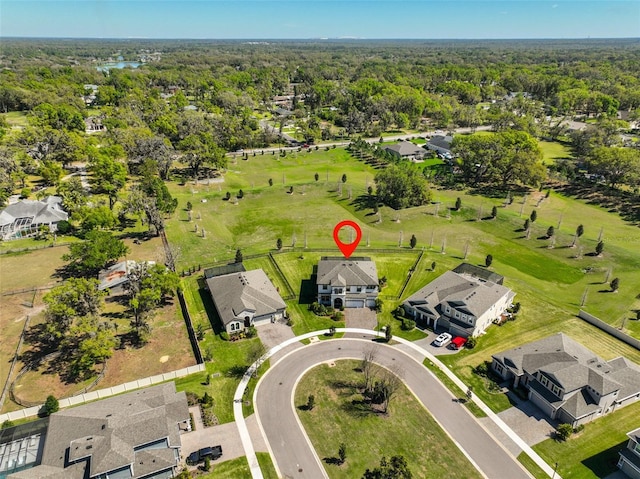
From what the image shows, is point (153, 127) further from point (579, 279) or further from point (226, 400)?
point (579, 279)

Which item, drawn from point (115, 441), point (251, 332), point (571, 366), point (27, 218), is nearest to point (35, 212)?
point (27, 218)

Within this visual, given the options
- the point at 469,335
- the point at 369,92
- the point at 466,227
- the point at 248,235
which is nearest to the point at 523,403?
the point at 469,335

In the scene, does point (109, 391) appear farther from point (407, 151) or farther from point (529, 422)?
point (407, 151)

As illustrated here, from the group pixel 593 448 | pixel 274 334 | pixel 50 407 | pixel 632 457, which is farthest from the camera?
pixel 274 334

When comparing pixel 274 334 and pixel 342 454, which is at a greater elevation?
pixel 342 454

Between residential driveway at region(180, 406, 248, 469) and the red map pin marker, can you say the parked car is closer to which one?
residential driveway at region(180, 406, 248, 469)
